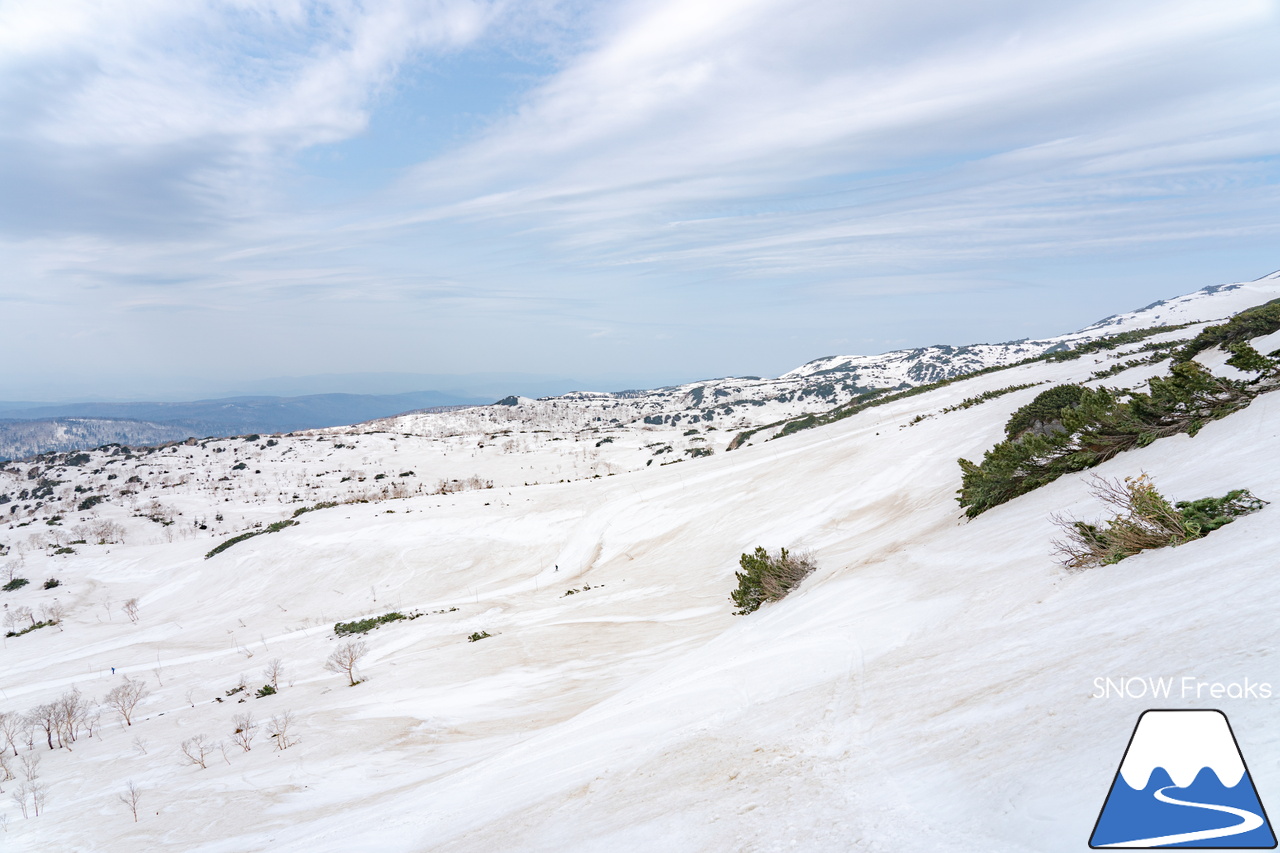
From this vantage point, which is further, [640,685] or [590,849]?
[640,685]

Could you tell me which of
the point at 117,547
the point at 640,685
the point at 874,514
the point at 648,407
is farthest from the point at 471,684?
the point at 648,407

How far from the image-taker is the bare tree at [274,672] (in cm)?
1386

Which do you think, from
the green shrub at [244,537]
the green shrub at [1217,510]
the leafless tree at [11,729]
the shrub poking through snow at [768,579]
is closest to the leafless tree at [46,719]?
the leafless tree at [11,729]

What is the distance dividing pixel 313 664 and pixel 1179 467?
18464 millimetres

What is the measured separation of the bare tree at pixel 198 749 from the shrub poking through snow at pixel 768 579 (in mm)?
9808

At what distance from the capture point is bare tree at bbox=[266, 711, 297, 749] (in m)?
9.91

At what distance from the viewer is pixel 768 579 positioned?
10812mm

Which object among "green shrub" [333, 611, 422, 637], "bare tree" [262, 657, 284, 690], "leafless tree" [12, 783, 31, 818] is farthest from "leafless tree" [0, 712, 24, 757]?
"green shrub" [333, 611, 422, 637]

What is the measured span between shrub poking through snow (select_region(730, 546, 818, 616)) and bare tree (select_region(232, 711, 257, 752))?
9.11 m

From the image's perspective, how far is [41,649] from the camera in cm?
2159

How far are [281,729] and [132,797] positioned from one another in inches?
80.2

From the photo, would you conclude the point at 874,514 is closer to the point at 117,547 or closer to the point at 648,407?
the point at 117,547

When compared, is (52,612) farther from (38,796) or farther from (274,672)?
(38,796)

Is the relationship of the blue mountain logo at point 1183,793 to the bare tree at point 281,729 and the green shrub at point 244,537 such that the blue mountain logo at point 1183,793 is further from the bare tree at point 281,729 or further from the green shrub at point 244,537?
the green shrub at point 244,537
